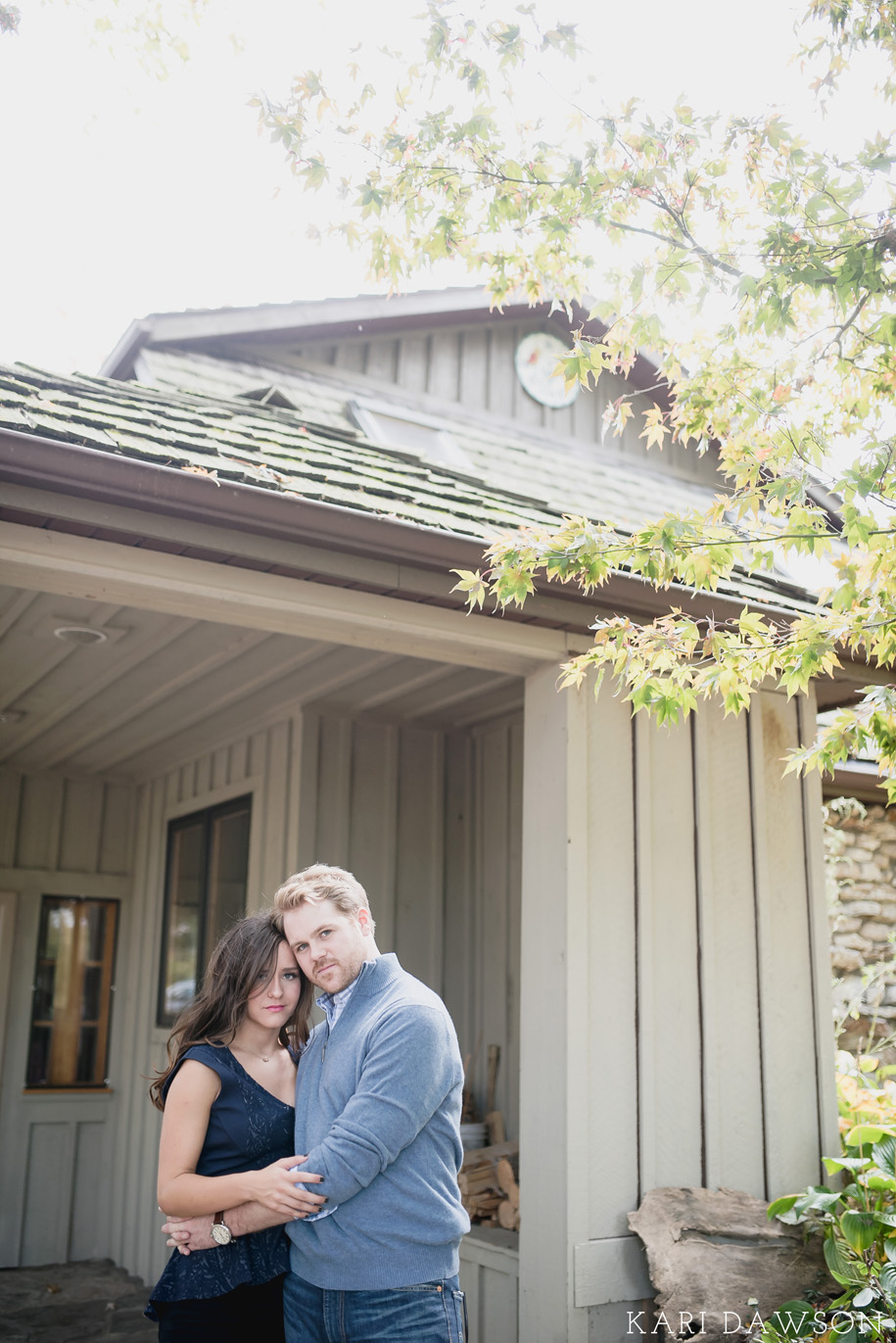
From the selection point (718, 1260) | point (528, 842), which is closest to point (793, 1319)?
point (718, 1260)

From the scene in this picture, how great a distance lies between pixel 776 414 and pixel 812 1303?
3.17 m

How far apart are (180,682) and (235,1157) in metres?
3.53

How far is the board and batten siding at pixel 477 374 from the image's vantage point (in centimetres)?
798

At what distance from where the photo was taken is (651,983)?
4406mm

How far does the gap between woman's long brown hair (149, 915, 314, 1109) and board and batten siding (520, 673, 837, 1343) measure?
1.56 metres

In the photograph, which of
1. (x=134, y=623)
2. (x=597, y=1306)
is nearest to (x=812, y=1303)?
(x=597, y=1306)

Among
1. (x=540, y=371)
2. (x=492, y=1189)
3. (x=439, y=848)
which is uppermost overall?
(x=540, y=371)

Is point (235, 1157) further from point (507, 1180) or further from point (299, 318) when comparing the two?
point (299, 318)

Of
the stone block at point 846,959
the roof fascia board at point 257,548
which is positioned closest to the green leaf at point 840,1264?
the roof fascia board at point 257,548

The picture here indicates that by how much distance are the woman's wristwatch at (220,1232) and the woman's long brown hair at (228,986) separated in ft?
1.12

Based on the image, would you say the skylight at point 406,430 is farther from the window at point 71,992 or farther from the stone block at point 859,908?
the stone block at point 859,908

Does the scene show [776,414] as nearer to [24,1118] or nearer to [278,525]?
[278,525]

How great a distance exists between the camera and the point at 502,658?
14.8 feet

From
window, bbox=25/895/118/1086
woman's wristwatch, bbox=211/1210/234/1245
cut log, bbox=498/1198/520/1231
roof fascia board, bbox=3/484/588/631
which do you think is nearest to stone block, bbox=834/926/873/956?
cut log, bbox=498/1198/520/1231
